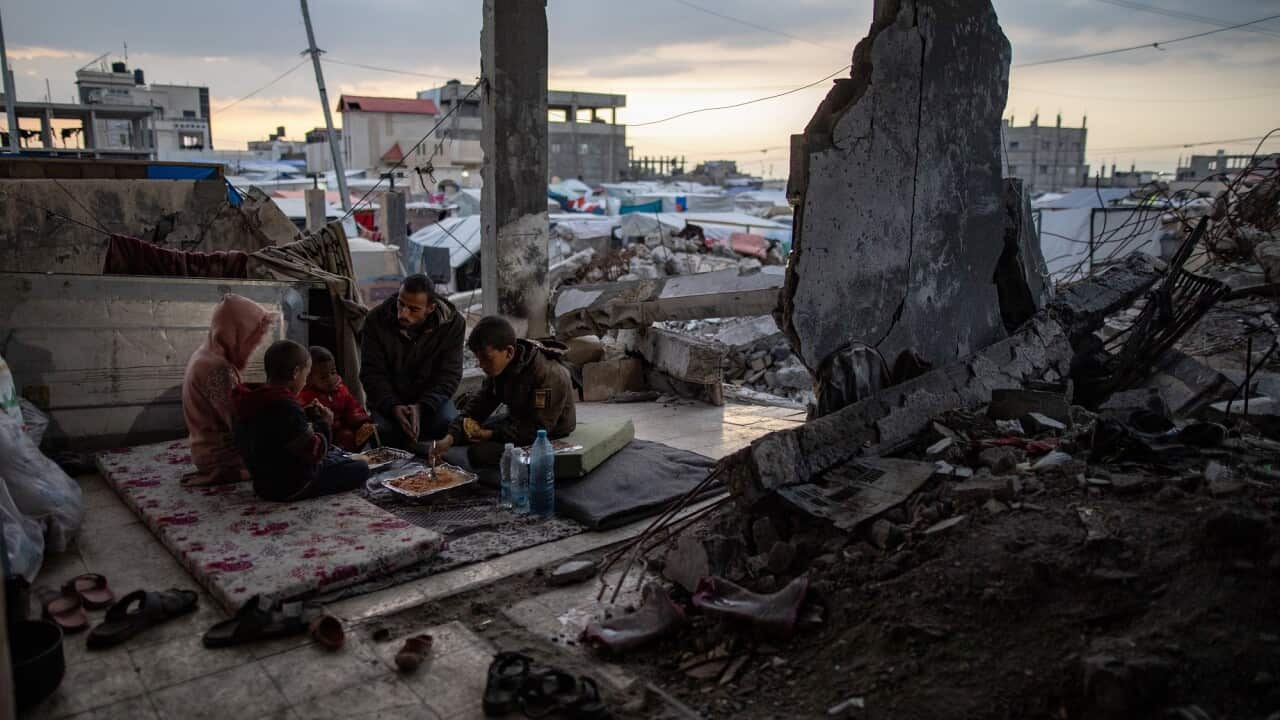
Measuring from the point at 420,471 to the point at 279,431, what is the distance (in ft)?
3.29

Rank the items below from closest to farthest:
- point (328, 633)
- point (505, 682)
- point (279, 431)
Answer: point (505, 682) < point (328, 633) < point (279, 431)

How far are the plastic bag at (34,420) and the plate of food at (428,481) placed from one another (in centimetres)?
212

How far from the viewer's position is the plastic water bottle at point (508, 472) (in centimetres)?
484

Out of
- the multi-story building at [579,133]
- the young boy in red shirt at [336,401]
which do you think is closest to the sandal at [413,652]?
the young boy in red shirt at [336,401]

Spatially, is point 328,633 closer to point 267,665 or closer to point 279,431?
point 267,665

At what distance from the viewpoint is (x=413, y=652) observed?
3.17 metres

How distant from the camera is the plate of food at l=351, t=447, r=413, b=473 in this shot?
5.48 meters

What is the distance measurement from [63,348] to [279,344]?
7.15ft

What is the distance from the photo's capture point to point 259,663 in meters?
3.16

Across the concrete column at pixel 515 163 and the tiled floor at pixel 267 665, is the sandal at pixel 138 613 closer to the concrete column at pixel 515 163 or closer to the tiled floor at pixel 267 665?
the tiled floor at pixel 267 665

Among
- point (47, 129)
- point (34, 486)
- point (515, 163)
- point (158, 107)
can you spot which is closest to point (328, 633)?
point (34, 486)

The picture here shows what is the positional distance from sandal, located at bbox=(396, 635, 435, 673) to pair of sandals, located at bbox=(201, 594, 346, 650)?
289 mm

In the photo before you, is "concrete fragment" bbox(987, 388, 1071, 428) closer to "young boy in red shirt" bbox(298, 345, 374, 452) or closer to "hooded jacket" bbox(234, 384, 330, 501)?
"hooded jacket" bbox(234, 384, 330, 501)

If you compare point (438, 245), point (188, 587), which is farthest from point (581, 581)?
point (438, 245)
